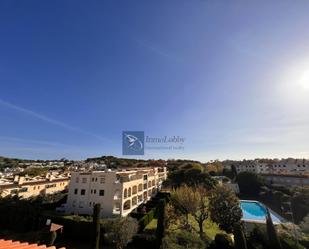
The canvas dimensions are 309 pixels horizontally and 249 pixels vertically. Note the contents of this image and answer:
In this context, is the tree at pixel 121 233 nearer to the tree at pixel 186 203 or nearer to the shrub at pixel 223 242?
the tree at pixel 186 203

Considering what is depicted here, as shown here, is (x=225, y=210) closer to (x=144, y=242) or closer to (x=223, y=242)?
(x=223, y=242)

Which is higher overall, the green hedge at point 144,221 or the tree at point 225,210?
the tree at point 225,210

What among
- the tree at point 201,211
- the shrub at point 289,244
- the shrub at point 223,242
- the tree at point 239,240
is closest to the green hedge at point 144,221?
the tree at point 201,211

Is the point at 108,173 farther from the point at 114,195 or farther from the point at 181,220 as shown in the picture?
the point at 181,220

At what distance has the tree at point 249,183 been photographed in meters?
50.9

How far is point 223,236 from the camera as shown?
1981 cm

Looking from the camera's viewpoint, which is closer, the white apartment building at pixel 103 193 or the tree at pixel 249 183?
the white apartment building at pixel 103 193

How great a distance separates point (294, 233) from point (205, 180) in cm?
2477

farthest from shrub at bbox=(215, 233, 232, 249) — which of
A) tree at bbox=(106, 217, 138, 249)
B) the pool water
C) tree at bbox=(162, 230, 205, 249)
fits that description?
the pool water

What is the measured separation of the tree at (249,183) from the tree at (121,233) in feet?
134

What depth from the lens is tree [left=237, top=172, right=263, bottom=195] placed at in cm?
5088

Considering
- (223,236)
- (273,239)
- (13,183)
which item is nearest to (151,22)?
(223,236)

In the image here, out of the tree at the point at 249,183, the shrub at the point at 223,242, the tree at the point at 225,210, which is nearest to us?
the shrub at the point at 223,242

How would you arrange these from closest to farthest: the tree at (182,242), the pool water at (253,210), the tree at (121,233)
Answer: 1. the tree at (182,242)
2. the tree at (121,233)
3. the pool water at (253,210)
